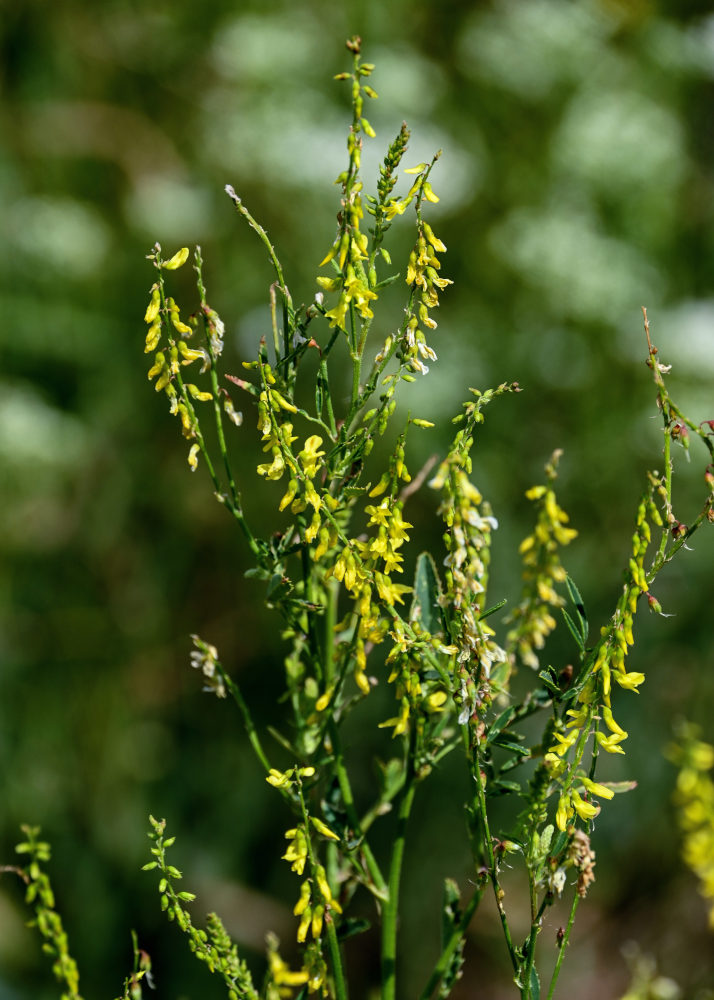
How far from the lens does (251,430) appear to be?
5.27ft

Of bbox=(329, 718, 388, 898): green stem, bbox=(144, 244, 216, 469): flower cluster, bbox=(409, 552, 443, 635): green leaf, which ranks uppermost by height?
bbox=(144, 244, 216, 469): flower cluster

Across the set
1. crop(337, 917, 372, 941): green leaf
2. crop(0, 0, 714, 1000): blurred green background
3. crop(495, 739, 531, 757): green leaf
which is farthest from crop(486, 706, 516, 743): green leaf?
crop(0, 0, 714, 1000): blurred green background

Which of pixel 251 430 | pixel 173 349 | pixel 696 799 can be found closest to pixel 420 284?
pixel 173 349

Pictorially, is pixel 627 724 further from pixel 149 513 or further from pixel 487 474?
pixel 149 513

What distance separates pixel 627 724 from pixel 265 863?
61 centimetres

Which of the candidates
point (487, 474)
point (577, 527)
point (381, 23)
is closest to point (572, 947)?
point (577, 527)

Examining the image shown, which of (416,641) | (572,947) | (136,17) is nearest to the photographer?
(416,641)

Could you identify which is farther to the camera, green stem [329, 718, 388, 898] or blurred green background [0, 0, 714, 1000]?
blurred green background [0, 0, 714, 1000]

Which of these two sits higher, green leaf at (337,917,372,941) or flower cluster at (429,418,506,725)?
flower cluster at (429,418,506,725)

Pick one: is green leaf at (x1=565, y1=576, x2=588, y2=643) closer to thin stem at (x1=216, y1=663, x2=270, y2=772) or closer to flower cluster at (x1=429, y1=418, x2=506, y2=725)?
flower cluster at (x1=429, y1=418, x2=506, y2=725)

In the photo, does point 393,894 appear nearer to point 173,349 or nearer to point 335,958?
point 335,958

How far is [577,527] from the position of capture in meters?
1.60

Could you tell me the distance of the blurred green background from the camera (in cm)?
149

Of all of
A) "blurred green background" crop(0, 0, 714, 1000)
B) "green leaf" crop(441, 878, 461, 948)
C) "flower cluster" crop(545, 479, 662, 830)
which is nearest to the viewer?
"flower cluster" crop(545, 479, 662, 830)
